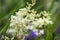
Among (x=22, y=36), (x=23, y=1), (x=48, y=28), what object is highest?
(x=23, y=1)

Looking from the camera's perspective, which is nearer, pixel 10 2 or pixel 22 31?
pixel 22 31

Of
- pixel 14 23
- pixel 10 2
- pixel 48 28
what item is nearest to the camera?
pixel 14 23

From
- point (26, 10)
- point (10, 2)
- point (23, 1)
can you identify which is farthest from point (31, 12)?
point (10, 2)

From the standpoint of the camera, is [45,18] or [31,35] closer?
[45,18]

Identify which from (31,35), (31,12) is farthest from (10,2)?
(31,12)

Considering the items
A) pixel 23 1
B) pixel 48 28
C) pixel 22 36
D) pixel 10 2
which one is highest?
pixel 10 2

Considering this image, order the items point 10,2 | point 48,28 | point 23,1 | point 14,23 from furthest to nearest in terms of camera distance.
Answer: point 10,2, point 23,1, point 48,28, point 14,23

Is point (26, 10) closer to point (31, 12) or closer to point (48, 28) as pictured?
point (31, 12)

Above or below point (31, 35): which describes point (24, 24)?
below

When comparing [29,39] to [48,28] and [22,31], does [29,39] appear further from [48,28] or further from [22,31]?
[22,31]
